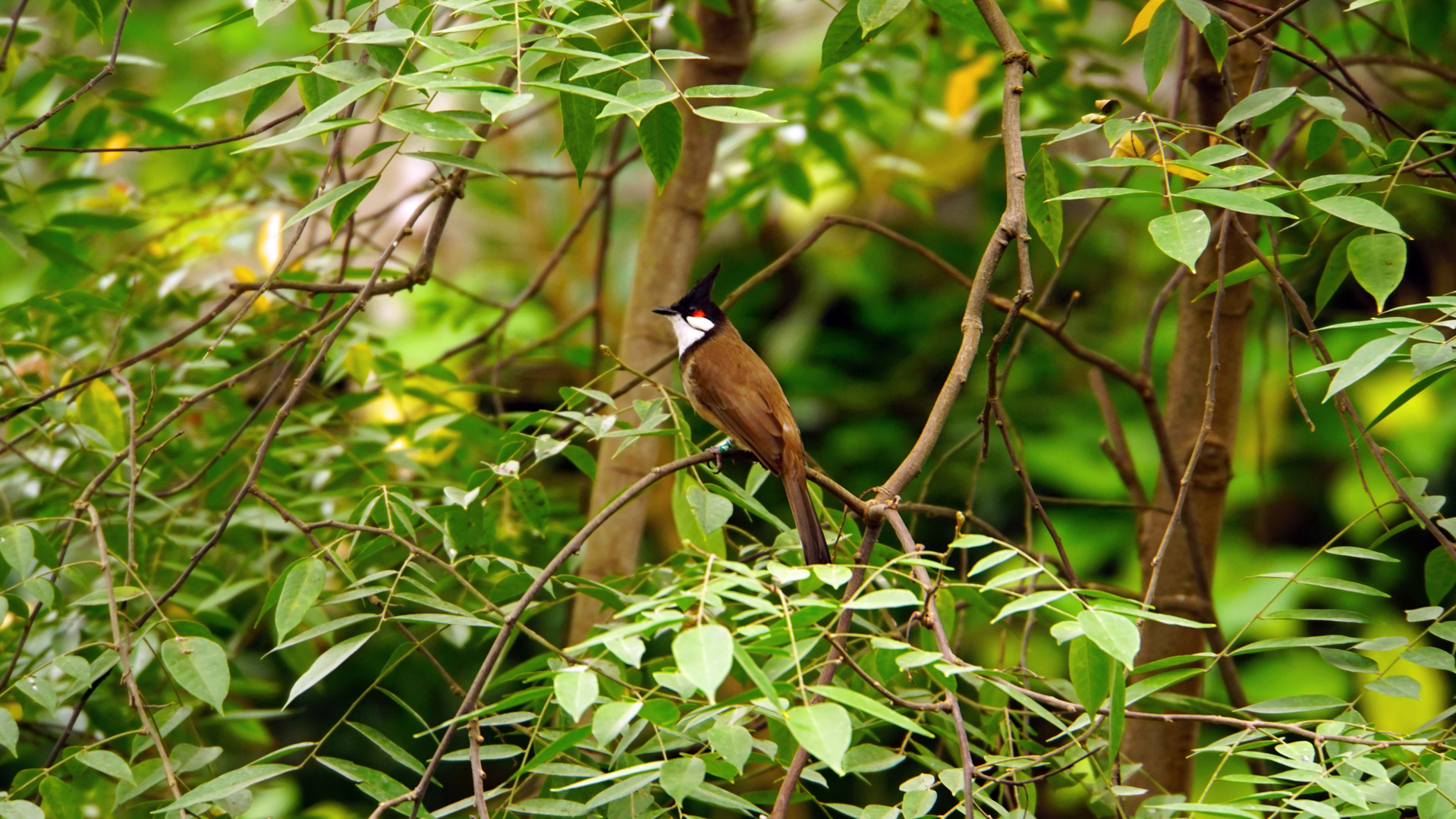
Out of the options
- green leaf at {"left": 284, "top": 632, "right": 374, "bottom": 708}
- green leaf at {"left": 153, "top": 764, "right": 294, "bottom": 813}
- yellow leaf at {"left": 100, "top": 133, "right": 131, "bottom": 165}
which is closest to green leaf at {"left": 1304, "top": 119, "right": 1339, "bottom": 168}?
Answer: green leaf at {"left": 284, "top": 632, "right": 374, "bottom": 708}

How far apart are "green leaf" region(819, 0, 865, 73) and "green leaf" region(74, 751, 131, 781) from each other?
3.42 feet

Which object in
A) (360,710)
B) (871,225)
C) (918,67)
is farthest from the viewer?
(360,710)

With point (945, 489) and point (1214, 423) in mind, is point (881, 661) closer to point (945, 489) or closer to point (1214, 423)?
point (1214, 423)

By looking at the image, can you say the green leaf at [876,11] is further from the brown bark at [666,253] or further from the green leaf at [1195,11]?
the brown bark at [666,253]

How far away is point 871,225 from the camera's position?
5.81 feet

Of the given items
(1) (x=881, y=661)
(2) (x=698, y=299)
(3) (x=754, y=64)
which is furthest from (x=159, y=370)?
(3) (x=754, y=64)

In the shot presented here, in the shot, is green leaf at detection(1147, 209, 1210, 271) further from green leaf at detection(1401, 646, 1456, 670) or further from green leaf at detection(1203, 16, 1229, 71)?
green leaf at detection(1401, 646, 1456, 670)

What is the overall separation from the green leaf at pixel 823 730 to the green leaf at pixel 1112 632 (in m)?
0.20

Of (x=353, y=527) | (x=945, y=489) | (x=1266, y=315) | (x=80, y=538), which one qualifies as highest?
A: (x=353, y=527)

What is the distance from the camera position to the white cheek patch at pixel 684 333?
223cm

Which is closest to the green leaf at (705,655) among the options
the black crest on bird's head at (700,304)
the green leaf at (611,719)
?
the green leaf at (611,719)

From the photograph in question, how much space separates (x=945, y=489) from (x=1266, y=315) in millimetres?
1886

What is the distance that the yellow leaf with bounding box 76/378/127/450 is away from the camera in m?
1.71

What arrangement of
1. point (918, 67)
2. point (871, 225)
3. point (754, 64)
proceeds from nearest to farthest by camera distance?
point (871, 225)
point (918, 67)
point (754, 64)
